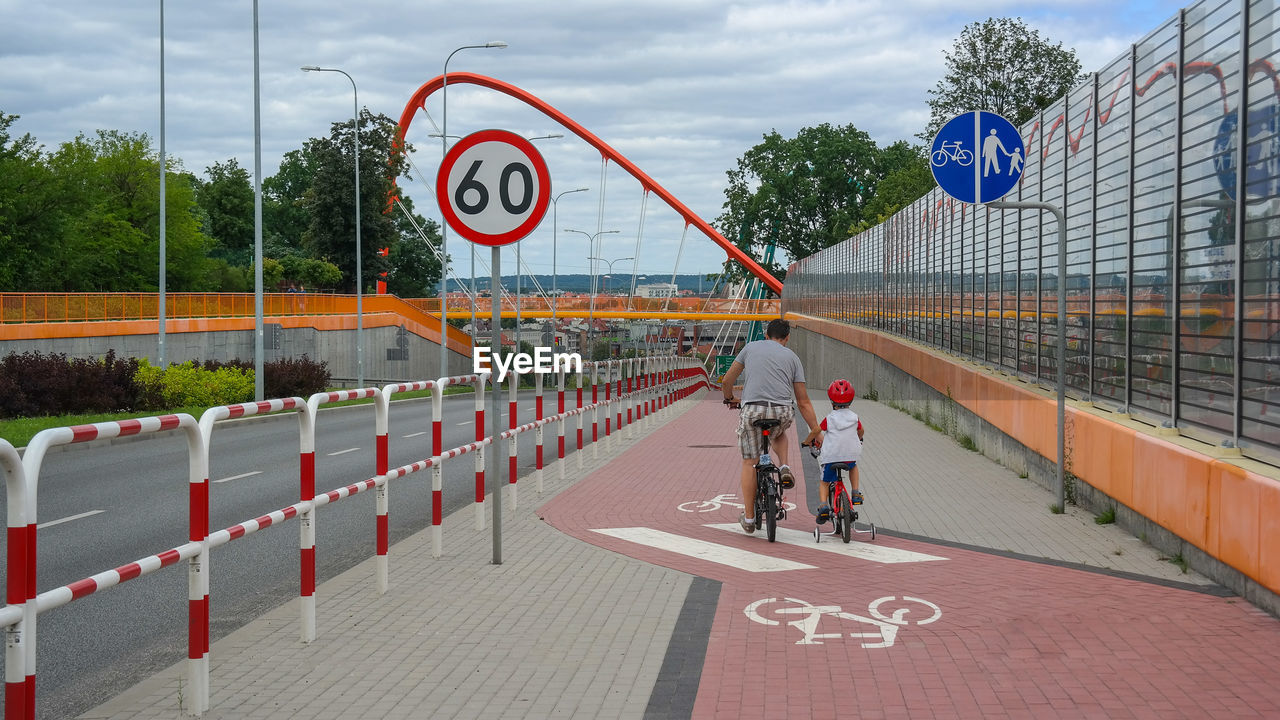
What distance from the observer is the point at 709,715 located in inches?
208

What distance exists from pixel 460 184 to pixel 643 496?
4.51 m

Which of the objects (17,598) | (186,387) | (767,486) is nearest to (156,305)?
(186,387)

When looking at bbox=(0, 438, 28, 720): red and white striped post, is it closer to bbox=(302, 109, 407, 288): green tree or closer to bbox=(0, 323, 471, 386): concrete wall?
bbox=(0, 323, 471, 386): concrete wall

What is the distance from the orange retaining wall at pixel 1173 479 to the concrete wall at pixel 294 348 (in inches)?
1008

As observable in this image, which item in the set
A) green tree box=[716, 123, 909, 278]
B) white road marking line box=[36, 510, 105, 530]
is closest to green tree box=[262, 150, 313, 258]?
green tree box=[716, 123, 909, 278]

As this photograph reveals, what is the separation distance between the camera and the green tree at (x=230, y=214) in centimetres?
11488

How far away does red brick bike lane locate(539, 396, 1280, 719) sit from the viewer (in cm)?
546

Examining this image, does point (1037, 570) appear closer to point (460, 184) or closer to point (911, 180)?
point (460, 184)

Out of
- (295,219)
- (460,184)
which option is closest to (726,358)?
(460,184)

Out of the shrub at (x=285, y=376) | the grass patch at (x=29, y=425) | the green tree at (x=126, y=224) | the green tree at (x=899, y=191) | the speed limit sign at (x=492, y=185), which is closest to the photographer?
the speed limit sign at (x=492, y=185)

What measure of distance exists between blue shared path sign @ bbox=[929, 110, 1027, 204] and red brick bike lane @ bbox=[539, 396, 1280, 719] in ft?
10.5

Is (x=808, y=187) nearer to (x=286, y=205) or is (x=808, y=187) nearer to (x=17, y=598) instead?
(x=286, y=205)

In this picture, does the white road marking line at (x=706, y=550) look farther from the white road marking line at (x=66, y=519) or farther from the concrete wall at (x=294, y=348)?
the concrete wall at (x=294, y=348)

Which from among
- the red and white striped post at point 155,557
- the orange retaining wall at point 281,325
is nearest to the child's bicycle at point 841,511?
the red and white striped post at point 155,557
